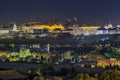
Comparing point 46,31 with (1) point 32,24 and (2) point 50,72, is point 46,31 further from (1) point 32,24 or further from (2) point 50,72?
(2) point 50,72

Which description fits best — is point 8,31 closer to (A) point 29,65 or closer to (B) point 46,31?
(B) point 46,31

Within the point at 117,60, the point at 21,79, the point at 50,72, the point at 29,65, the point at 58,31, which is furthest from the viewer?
the point at 58,31

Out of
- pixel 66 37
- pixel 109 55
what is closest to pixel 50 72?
pixel 109 55

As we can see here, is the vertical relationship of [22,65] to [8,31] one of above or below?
below

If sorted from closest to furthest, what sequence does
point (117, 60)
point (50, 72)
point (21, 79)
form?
point (21, 79) → point (50, 72) → point (117, 60)

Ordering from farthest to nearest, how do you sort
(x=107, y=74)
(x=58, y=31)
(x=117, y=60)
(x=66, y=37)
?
1. (x=58, y=31)
2. (x=66, y=37)
3. (x=117, y=60)
4. (x=107, y=74)

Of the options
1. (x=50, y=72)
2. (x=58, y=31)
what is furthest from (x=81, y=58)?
(x=58, y=31)

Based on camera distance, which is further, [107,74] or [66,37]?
[66,37]

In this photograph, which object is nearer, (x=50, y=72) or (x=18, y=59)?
(x=50, y=72)

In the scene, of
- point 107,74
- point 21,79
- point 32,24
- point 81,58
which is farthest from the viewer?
point 32,24

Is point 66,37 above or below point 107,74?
above
